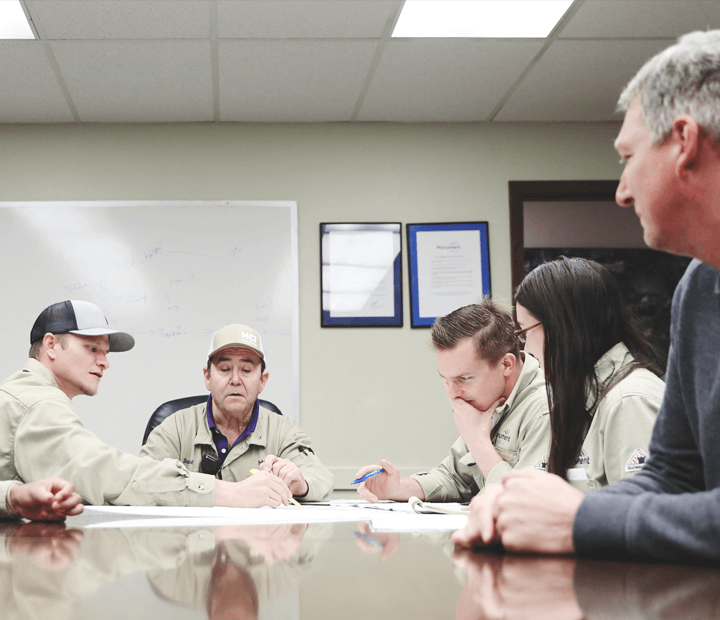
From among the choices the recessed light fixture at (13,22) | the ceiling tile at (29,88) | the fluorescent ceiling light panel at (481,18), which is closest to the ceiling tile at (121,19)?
the recessed light fixture at (13,22)

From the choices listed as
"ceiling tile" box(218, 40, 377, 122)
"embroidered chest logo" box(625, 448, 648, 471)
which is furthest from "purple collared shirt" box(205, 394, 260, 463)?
"embroidered chest logo" box(625, 448, 648, 471)

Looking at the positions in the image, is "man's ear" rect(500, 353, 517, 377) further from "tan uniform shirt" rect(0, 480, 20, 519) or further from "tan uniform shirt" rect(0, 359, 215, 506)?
"tan uniform shirt" rect(0, 480, 20, 519)

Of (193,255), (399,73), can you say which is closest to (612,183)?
(399,73)

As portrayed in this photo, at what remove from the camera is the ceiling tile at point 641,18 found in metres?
2.43

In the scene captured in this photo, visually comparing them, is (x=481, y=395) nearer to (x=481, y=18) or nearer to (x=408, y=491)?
(x=408, y=491)

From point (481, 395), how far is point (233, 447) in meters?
0.97

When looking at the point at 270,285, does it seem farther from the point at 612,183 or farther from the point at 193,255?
the point at 612,183

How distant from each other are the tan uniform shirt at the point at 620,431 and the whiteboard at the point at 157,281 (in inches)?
83.3

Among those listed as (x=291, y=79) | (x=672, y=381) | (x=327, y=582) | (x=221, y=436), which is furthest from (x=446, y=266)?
(x=327, y=582)

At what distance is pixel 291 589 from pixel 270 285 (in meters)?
2.78

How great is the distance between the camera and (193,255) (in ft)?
10.7

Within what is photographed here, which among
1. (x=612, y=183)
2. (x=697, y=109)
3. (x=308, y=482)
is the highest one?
(x=612, y=183)

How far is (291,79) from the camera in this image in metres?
2.89

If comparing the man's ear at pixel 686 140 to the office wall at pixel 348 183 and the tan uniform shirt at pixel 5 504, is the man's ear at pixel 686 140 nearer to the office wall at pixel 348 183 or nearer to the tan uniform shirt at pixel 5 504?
the tan uniform shirt at pixel 5 504
